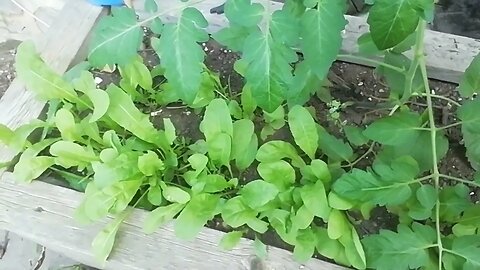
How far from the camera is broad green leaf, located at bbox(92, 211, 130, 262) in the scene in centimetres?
117

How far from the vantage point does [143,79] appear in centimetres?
134

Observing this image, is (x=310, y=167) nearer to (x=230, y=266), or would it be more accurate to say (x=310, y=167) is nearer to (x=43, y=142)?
(x=230, y=266)

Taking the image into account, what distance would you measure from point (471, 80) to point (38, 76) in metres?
0.74

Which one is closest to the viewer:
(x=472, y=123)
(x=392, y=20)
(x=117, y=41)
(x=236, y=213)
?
(x=392, y=20)

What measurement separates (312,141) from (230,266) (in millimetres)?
248

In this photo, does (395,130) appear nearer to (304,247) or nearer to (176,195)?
(304,247)

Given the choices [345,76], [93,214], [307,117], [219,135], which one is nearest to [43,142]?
[93,214]

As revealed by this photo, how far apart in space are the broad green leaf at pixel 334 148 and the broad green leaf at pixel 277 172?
8 centimetres

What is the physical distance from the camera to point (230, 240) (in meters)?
1.16

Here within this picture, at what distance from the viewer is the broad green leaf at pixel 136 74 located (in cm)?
133

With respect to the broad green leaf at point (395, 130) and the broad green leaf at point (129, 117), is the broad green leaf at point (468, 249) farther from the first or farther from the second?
the broad green leaf at point (129, 117)

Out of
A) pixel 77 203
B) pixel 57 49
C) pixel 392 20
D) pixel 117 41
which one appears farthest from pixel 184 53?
pixel 57 49

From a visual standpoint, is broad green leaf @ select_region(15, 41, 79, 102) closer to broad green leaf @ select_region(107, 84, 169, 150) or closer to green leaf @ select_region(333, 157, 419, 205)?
broad green leaf @ select_region(107, 84, 169, 150)

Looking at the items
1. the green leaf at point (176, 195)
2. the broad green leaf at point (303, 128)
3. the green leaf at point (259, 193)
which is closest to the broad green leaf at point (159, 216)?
the green leaf at point (176, 195)
